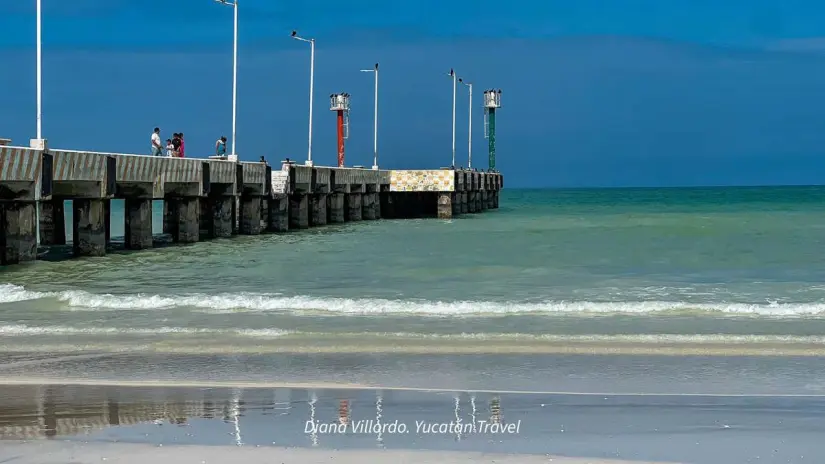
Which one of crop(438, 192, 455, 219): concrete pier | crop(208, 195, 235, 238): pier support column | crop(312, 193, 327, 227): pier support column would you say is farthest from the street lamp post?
crop(438, 192, 455, 219): concrete pier

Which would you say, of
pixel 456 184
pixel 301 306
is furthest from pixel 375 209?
pixel 301 306

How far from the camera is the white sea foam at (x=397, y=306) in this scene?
15.4 m

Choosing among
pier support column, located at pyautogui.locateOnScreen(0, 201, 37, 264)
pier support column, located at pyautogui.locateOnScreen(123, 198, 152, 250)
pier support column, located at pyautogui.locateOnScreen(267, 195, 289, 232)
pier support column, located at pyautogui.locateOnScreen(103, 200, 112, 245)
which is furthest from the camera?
pier support column, located at pyautogui.locateOnScreen(267, 195, 289, 232)

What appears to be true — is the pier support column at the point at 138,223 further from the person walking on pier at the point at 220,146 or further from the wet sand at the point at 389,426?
the wet sand at the point at 389,426

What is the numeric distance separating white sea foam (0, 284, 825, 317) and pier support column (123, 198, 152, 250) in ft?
39.3

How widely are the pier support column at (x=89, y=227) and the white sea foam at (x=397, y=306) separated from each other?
8.73 meters

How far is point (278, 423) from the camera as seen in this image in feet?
23.6

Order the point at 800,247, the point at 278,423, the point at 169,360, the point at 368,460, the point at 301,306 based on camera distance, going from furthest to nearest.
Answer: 1. the point at 800,247
2. the point at 301,306
3. the point at 169,360
4. the point at 278,423
5. the point at 368,460

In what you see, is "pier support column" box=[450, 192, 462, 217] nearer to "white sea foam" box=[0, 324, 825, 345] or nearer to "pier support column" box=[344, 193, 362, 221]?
"pier support column" box=[344, 193, 362, 221]

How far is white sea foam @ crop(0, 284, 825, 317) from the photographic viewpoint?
1545cm

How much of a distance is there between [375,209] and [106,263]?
32407 millimetres

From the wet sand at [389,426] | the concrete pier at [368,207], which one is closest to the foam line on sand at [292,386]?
the wet sand at [389,426]

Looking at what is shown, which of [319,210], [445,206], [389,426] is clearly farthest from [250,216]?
[389,426]

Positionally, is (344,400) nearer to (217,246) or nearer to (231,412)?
(231,412)
